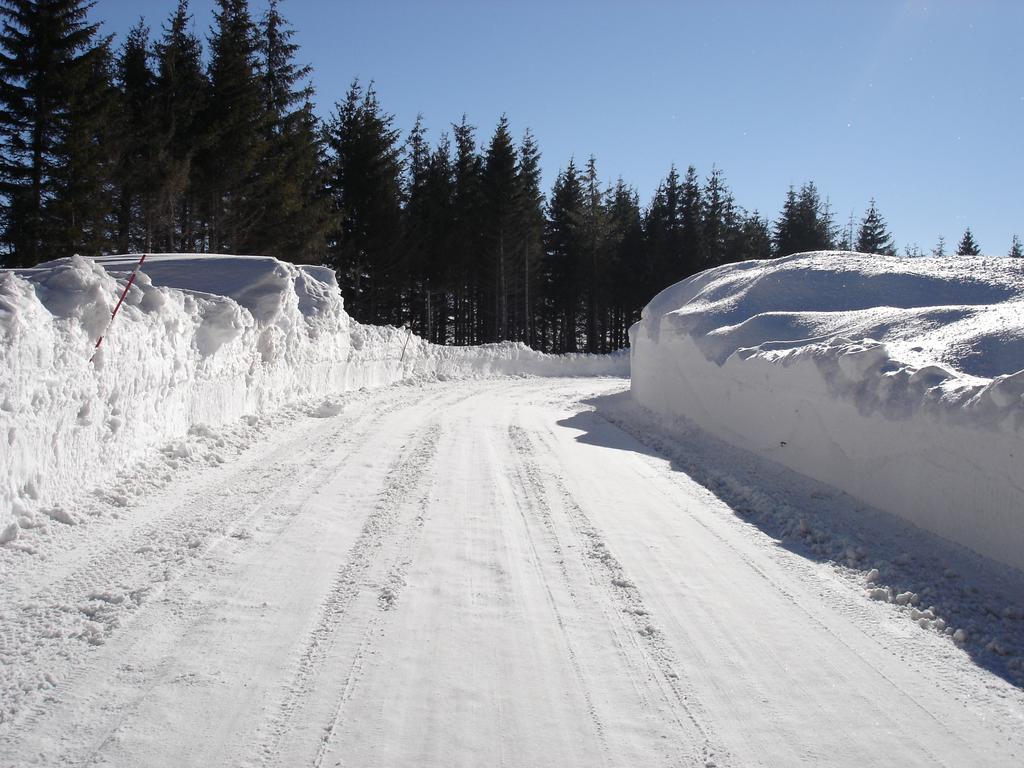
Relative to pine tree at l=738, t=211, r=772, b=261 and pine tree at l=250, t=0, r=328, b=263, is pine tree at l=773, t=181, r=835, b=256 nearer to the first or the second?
pine tree at l=738, t=211, r=772, b=261

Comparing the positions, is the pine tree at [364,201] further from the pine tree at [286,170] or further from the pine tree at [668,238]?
the pine tree at [668,238]

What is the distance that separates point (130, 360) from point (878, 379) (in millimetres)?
7697

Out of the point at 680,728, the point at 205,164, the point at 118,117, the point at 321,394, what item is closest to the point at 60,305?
the point at 680,728

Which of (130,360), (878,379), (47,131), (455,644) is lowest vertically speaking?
(455,644)

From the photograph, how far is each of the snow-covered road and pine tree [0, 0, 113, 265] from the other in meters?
15.4

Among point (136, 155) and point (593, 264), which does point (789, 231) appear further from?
point (136, 155)

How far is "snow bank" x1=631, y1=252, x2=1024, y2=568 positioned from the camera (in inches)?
199

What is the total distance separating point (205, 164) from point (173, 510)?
22.1 metres

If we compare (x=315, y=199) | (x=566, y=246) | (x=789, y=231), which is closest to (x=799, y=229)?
(x=789, y=231)

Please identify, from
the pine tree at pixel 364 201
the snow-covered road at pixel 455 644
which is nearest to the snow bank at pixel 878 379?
the snow-covered road at pixel 455 644

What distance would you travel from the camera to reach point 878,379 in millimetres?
6625

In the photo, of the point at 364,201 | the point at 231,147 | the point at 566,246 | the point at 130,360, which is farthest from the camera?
the point at 566,246

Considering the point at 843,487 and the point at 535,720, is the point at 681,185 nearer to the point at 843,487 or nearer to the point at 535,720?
the point at 843,487

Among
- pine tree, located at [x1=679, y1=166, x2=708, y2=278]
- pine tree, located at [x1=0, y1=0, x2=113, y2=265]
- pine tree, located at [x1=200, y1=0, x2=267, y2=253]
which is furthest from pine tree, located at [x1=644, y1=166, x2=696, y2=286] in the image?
pine tree, located at [x1=0, y1=0, x2=113, y2=265]
